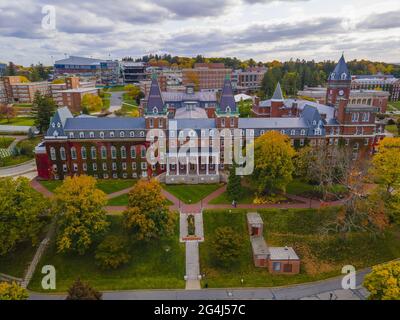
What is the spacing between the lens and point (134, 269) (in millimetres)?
40438

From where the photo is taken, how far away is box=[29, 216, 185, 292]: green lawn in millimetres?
38375

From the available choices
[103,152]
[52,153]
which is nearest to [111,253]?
[103,152]

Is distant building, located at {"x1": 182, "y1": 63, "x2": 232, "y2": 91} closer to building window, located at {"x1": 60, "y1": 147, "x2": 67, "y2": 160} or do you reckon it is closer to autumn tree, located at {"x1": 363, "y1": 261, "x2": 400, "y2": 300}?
building window, located at {"x1": 60, "y1": 147, "x2": 67, "y2": 160}

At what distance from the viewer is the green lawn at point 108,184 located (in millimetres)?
55500

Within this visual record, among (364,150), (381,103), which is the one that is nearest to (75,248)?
(364,150)

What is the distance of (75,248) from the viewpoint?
40.0 metres

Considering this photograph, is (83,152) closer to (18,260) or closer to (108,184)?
(108,184)

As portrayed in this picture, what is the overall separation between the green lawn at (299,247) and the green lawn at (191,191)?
5283 mm

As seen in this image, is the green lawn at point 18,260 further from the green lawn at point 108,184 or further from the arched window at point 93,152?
the arched window at point 93,152

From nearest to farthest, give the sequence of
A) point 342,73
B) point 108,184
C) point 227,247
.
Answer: point 227,247 < point 108,184 < point 342,73

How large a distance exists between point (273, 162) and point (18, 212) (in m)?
35.7

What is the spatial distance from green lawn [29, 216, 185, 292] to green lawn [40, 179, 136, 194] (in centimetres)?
1464

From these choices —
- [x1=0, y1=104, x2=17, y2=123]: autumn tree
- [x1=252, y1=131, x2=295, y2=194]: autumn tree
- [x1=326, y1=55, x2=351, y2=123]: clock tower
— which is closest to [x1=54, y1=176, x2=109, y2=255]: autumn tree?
[x1=252, y1=131, x2=295, y2=194]: autumn tree

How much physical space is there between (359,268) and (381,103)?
101 metres
